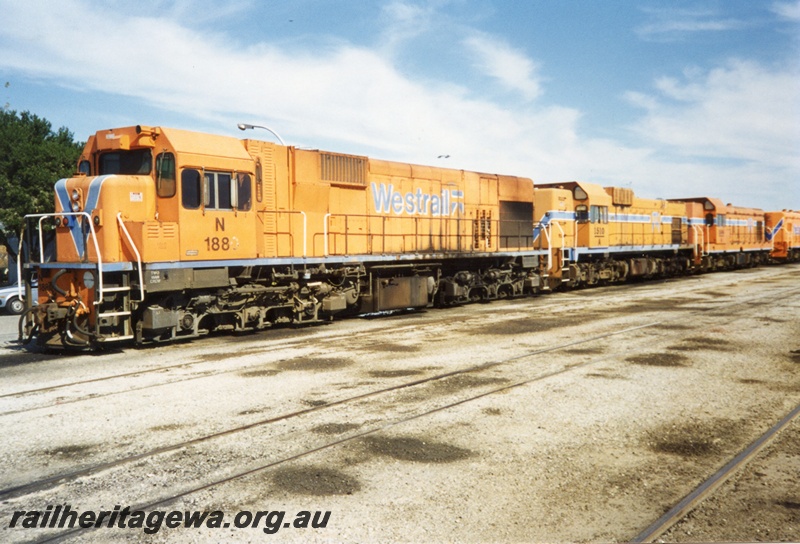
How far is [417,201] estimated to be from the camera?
17531 mm

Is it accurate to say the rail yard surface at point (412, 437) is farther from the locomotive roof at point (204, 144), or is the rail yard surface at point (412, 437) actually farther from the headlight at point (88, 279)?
the locomotive roof at point (204, 144)

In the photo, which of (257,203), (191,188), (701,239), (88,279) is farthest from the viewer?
(701,239)

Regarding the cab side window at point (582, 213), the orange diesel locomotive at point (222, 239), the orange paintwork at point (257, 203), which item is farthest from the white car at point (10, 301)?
the cab side window at point (582, 213)

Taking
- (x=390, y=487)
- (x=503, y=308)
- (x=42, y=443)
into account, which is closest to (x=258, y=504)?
(x=390, y=487)

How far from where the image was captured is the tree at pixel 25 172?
1219 inches

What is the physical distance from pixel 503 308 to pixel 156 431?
41.6 ft

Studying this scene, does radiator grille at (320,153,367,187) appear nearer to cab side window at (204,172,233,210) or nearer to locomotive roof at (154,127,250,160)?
locomotive roof at (154,127,250,160)

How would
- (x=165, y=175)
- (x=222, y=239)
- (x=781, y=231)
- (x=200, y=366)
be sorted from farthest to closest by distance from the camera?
(x=781, y=231) < (x=222, y=239) < (x=165, y=175) < (x=200, y=366)

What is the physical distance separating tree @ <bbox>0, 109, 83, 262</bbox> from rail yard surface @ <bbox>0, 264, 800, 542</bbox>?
2299cm

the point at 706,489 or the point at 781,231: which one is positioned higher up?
the point at 781,231

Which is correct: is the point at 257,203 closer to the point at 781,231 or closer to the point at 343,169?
the point at 343,169

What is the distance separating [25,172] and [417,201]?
79.2 ft

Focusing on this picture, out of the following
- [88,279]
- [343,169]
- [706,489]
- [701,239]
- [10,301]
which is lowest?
[706,489]

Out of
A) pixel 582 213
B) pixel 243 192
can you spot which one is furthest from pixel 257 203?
pixel 582 213
